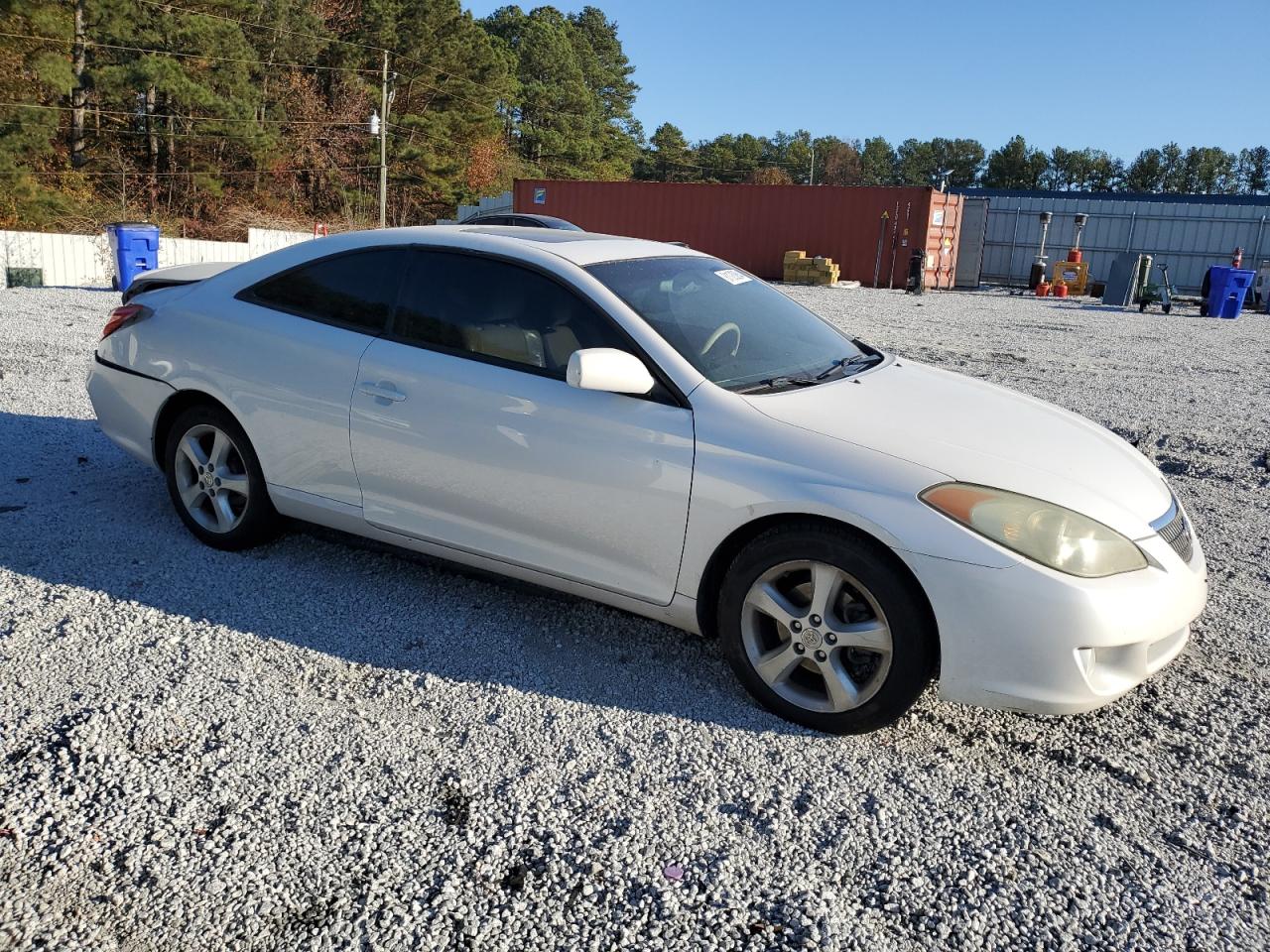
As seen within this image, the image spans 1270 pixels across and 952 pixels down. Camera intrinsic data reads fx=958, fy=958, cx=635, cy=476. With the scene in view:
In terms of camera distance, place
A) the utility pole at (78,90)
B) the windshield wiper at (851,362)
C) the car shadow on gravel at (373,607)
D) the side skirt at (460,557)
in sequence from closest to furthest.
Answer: the side skirt at (460,557), the car shadow on gravel at (373,607), the windshield wiper at (851,362), the utility pole at (78,90)

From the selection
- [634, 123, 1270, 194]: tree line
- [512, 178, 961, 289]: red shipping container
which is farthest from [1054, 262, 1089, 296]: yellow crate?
[634, 123, 1270, 194]: tree line

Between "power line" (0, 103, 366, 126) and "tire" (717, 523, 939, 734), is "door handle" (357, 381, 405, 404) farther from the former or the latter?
"power line" (0, 103, 366, 126)

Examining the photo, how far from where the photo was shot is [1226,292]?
21859 mm

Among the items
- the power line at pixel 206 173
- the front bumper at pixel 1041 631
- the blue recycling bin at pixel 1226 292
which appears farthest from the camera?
the power line at pixel 206 173

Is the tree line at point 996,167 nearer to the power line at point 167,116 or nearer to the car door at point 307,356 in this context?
the power line at point 167,116

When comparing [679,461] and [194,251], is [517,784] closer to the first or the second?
[679,461]

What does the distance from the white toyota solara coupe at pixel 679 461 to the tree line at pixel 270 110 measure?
33.9 m

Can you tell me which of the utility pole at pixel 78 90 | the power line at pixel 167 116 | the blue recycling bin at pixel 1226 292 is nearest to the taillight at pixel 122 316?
the blue recycling bin at pixel 1226 292

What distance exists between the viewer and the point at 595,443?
328 centimetres

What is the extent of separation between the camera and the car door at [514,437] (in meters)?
3.23

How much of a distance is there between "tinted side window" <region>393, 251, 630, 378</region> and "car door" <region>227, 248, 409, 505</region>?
0.50 ft

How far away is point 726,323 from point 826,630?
1.34 meters

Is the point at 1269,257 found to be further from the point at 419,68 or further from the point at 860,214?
the point at 419,68

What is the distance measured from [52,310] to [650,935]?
563 inches
